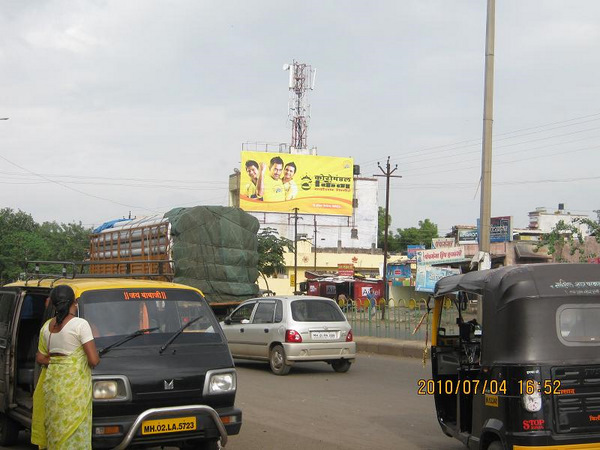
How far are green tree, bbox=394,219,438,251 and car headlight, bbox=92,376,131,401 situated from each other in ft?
343

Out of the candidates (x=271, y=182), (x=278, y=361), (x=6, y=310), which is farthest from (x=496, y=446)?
(x=271, y=182)

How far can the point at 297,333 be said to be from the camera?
14891mm

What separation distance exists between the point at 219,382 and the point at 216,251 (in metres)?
13.2

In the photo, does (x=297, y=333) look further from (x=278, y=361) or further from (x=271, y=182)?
(x=271, y=182)

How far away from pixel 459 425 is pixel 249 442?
96.9 inches

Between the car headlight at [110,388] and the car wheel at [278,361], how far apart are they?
8.74 meters

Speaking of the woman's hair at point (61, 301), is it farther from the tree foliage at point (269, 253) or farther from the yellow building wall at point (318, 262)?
the yellow building wall at point (318, 262)

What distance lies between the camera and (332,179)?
81.9 metres

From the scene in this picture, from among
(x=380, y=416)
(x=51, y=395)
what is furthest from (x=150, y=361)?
(x=380, y=416)

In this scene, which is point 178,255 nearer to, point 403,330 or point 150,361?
point 403,330

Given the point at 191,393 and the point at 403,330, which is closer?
the point at 191,393

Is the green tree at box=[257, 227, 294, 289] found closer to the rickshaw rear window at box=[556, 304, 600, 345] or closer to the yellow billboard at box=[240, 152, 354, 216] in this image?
the rickshaw rear window at box=[556, 304, 600, 345]

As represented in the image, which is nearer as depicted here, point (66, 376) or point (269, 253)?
point (66, 376)

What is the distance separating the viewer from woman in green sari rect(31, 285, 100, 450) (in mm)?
5730
